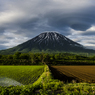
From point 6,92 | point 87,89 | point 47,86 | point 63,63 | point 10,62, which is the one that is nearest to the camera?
point 6,92

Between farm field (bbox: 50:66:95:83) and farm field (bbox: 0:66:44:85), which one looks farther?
farm field (bbox: 50:66:95:83)

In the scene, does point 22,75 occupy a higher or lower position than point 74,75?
higher

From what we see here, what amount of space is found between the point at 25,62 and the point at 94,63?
184 ft

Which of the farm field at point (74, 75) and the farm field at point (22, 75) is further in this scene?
the farm field at point (74, 75)

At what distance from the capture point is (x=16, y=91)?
310 inches

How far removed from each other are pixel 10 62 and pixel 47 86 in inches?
2440

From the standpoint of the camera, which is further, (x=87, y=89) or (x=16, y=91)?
(x=87, y=89)

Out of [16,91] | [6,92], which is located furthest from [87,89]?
[6,92]

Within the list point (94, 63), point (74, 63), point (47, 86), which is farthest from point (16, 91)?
point (94, 63)

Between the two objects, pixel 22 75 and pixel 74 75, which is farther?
pixel 74 75

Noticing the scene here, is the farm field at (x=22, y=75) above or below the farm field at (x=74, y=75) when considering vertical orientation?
above

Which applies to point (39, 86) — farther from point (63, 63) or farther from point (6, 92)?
point (63, 63)

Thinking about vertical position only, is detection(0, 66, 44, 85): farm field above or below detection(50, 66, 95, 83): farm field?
above

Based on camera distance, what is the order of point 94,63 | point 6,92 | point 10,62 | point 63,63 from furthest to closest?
1. point 94,63
2. point 63,63
3. point 10,62
4. point 6,92
